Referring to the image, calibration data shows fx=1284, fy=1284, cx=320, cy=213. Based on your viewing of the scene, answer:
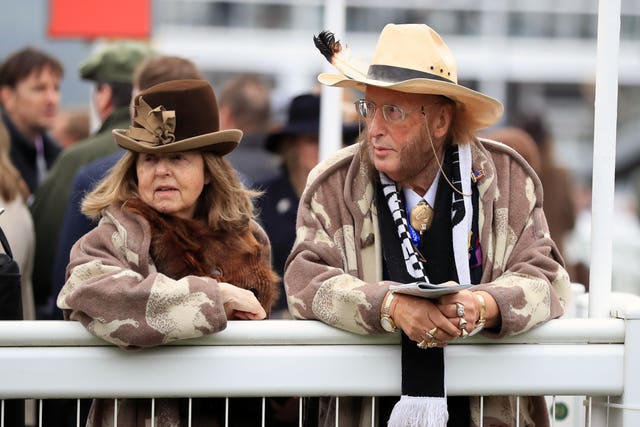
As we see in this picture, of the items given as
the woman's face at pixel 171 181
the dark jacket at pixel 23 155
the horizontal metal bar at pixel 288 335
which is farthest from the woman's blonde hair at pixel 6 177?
the horizontal metal bar at pixel 288 335

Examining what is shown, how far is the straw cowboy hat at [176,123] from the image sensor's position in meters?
3.56

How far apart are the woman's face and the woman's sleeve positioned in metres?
0.40

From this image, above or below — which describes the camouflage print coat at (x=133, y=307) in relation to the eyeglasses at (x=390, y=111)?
below

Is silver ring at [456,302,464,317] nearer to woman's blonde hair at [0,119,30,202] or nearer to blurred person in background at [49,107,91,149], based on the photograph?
woman's blonde hair at [0,119,30,202]

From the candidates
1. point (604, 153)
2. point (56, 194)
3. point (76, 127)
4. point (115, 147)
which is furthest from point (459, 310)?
point (76, 127)

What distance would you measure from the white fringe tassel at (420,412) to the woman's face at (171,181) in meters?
0.90

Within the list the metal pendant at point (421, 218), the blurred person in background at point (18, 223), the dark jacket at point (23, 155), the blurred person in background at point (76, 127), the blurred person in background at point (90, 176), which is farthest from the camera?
the blurred person in background at point (76, 127)

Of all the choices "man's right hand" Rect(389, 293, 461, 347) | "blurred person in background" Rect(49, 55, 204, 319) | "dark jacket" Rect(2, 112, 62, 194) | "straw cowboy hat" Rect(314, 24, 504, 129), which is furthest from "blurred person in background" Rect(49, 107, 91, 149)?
"man's right hand" Rect(389, 293, 461, 347)

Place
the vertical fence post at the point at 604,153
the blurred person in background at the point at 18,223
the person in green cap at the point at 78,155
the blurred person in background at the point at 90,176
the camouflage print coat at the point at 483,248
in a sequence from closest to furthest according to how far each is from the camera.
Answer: the camouflage print coat at the point at 483,248
the vertical fence post at the point at 604,153
the blurred person in background at the point at 90,176
the blurred person in background at the point at 18,223
the person in green cap at the point at 78,155

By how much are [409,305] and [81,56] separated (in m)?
8.30

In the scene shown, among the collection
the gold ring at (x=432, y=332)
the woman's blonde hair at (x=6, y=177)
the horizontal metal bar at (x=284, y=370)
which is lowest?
the horizontal metal bar at (x=284, y=370)

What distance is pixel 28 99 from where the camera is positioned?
698 cm

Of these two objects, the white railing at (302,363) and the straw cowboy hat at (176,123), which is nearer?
the white railing at (302,363)

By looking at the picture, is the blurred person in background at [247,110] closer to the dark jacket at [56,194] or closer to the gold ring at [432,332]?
the dark jacket at [56,194]
